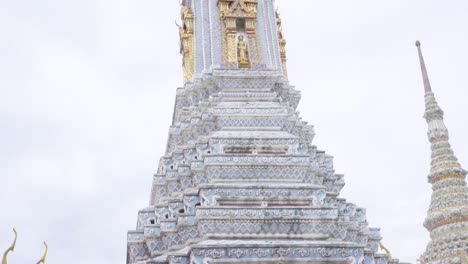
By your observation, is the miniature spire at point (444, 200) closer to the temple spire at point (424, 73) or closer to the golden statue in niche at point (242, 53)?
the temple spire at point (424, 73)

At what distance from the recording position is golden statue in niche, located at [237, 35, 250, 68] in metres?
21.8

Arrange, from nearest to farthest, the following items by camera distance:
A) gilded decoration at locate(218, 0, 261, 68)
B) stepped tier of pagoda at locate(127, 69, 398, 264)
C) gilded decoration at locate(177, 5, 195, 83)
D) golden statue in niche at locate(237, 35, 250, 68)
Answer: stepped tier of pagoda at locate(127, 69, 398, 264) < gilded decoration at locate(218, 0, 261, 68) < golden statue in niche at locate(237, 35, 250, 68) < gilded decoration at locate(177, 5, 195, 83)

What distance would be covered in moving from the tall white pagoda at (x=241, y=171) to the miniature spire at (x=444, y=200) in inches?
222

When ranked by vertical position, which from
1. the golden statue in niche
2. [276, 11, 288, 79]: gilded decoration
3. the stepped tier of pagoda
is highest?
[276, 11, 288, 79]: gilded decoration

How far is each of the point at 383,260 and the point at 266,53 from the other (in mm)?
9350

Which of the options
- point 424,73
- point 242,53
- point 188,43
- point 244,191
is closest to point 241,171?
point 244,191

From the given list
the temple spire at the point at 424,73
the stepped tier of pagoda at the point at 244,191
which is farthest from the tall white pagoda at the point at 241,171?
the temple spire at the point at 424,73

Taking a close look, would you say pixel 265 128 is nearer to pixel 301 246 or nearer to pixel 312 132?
pixel 312 132

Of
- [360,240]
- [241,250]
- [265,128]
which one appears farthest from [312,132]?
[241,250]

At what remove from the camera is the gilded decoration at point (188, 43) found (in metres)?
22.5

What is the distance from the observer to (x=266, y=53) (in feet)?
72.3

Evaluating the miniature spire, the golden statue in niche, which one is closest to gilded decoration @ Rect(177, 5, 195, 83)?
the golden statue in niche

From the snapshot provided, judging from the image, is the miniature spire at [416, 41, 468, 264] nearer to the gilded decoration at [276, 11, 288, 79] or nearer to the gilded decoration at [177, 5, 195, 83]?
the gilded decoration at [276, 11, 288, 79]

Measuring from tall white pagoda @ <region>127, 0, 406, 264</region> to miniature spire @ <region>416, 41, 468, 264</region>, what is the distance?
5635mm
